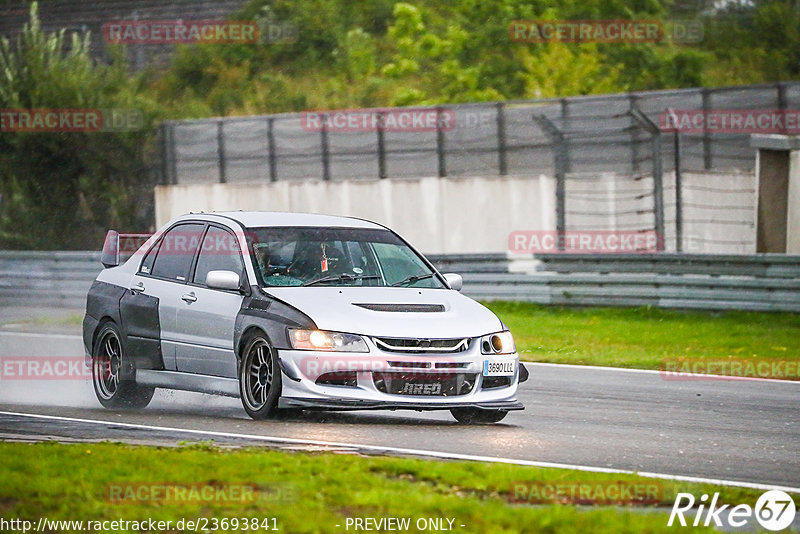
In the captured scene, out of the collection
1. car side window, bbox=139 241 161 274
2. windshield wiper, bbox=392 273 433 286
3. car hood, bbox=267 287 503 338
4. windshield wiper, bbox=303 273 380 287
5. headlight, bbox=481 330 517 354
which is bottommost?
headlight, bbox=481 330 517 354

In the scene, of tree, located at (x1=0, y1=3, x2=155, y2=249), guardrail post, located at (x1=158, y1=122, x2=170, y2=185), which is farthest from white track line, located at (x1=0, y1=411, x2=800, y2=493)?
tree, located at (x1=0, y1=3, x2=155, y2=249)

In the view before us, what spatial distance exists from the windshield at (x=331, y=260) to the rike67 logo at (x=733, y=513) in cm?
413

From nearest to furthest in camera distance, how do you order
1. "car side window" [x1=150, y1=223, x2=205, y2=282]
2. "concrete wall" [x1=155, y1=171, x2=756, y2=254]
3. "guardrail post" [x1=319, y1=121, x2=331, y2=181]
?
"car side window" [x1=150, y1=223, x2=205, y2=282] → "concrete wall" [x1=155, y1=171, x2=756, y2=254] → "guardrail post" [x1=319, y1=121, x2=331, y2=181]

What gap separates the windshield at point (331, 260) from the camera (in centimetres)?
1095

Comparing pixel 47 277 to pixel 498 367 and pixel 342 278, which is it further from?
pixel 498 367

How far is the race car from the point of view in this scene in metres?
10.0

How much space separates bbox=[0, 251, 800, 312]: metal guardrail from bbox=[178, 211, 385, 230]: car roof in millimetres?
9136

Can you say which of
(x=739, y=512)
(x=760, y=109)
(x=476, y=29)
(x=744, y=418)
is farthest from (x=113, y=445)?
(x=476, y=29)

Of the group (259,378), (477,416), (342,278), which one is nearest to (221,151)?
(342,278)

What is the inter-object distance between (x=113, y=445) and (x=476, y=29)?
136 feet

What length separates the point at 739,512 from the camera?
7246 mm

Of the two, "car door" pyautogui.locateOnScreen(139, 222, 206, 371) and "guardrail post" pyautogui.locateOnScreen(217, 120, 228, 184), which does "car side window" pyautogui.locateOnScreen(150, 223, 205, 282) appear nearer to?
"car door" pyautogui.locateOnScreen(139, 222, 206, 371)

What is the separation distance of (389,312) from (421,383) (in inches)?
21.7

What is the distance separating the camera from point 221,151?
33031 millimetres
